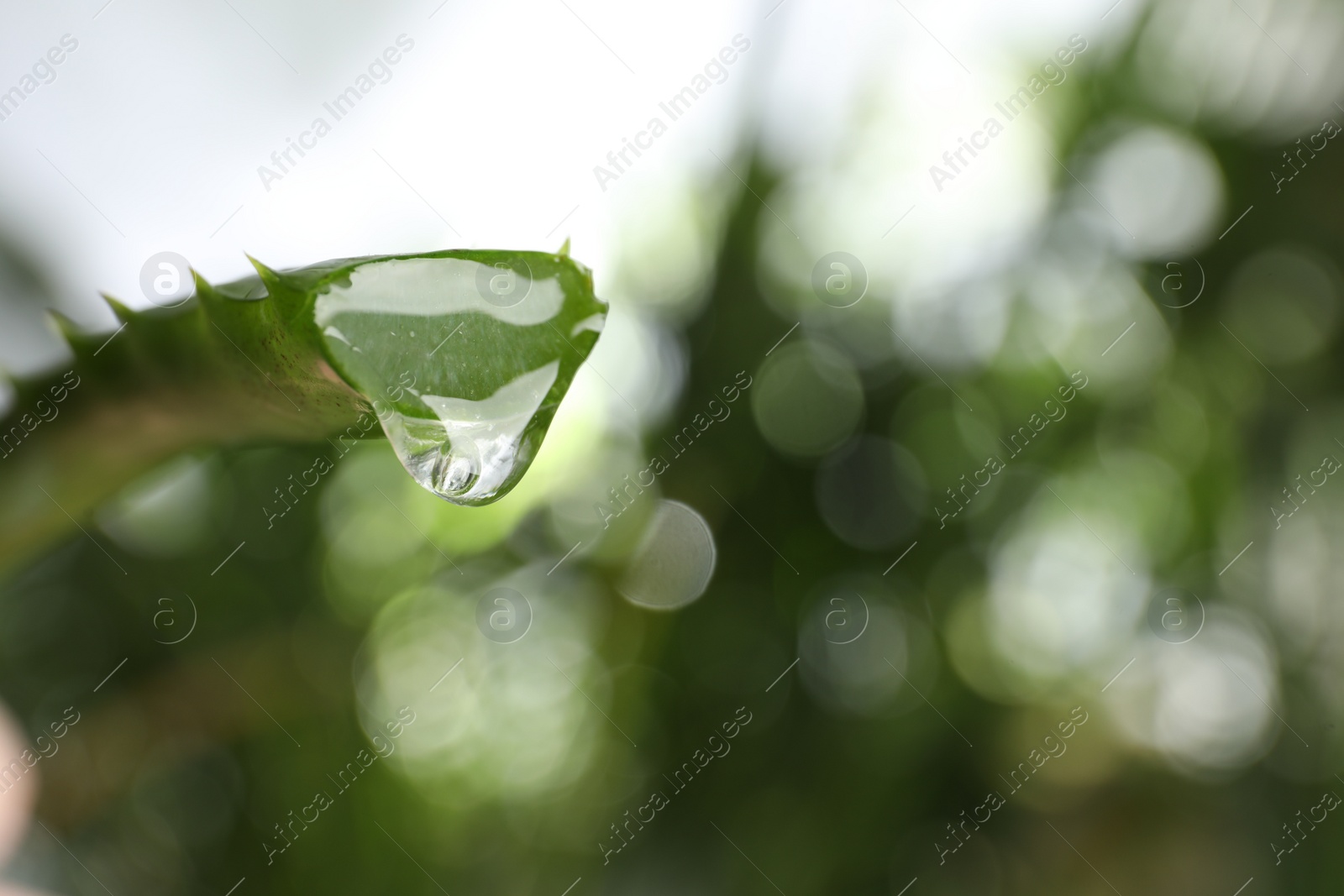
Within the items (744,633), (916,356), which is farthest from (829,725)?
(916,356)

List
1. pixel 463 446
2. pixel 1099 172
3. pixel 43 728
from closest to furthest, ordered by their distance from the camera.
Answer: pixel 463 446 → pixel 43 728 → pixel 1099 172

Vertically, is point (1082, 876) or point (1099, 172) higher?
point (1099, 172)

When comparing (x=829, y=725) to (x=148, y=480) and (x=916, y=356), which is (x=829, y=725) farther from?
(x=148, y=480)

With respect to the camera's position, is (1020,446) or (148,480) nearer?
(148,480)

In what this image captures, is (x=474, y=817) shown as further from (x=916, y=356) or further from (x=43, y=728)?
(x=916, y=356)

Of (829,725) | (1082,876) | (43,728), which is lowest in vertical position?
(1082,876)

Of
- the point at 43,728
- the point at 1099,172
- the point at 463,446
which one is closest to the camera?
the point at 463,446

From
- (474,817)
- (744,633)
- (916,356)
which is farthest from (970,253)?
→ (474,817)
